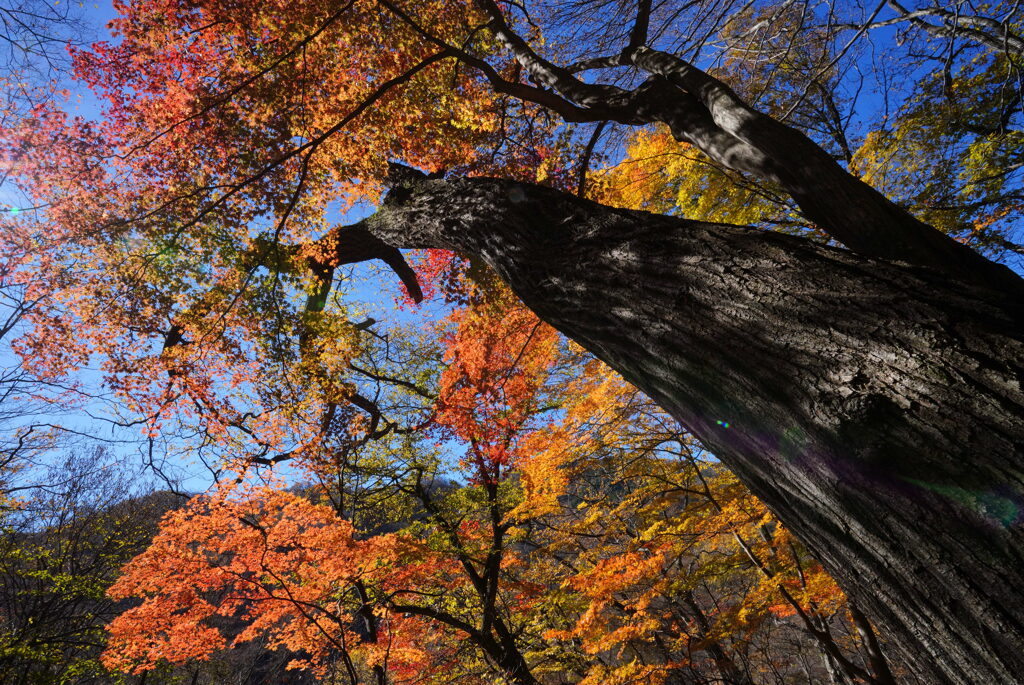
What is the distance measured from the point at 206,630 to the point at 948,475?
46.9 feet

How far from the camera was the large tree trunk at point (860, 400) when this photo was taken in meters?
0.74

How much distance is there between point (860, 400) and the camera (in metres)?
0.88

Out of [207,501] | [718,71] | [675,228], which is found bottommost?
[675,228]

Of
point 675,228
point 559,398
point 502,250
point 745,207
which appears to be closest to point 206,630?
point 559,398

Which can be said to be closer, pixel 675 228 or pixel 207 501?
pixel 675 228

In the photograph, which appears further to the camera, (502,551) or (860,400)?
(502,551)

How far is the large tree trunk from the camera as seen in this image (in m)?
0.74

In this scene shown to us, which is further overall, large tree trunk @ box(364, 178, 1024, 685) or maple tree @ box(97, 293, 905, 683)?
maple tree @ box(97, 293, 905, 683)

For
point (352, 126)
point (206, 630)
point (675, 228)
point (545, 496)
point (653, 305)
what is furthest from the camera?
point (206, 630)

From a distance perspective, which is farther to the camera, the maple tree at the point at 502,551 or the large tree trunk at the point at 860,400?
the maple tree at the point at 502,551

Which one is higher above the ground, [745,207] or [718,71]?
[718,71]

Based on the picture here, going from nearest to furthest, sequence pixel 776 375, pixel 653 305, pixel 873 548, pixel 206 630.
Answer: pixel 873 548
pixel 776 375
pixel 653 305
pixel 206 630

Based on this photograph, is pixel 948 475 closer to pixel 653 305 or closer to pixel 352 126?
pixel 653 305

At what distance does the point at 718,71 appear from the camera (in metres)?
5.37
